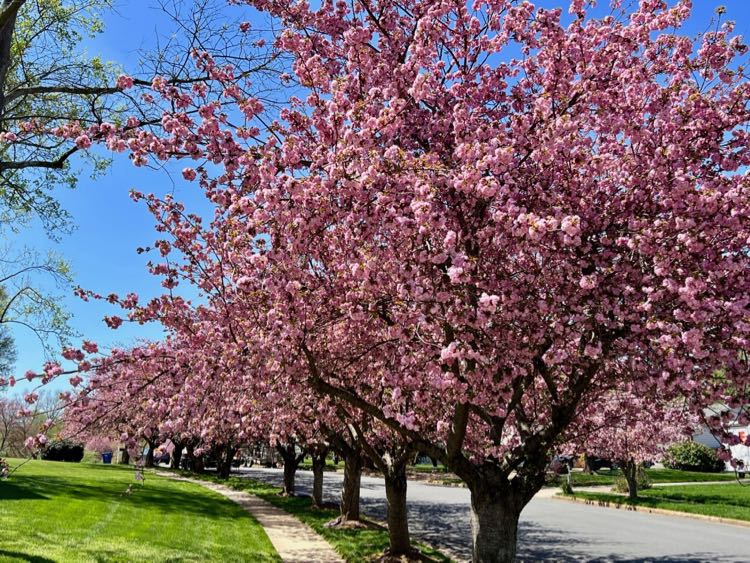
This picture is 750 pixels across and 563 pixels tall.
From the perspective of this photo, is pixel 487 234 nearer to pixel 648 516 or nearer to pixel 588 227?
pixel 588 227

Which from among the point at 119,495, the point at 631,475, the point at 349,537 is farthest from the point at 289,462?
the point at 631,475

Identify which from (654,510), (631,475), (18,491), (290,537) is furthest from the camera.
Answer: (631,475)

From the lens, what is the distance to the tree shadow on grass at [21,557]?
30.9 ft

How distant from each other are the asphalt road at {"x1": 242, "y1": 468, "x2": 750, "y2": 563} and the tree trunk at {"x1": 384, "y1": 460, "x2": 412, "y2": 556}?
1945 millimetres

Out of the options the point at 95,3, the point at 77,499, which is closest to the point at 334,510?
the point at 77,499

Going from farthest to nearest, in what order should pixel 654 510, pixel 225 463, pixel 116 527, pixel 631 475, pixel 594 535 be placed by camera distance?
pixel 225 463 → pixel 631 475 → pixel 654 510 → pixel 594 535 → pixel 116 527

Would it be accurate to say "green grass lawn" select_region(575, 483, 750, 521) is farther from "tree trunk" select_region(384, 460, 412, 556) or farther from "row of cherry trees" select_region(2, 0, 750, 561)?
"row of cherry trees" select_region(2, 0, 750, 561)

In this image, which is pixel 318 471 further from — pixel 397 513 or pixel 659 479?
pixel 659 479

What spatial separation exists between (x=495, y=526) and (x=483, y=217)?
418 centimetres

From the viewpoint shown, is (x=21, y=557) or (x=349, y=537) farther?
(x=349, y=537)

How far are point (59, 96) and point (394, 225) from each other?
9674mm

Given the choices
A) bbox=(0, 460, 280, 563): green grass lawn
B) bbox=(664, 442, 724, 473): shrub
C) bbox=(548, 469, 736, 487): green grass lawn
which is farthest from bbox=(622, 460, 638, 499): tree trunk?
bbox=(664, 442, 724, 473): shrub

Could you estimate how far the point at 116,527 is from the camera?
47.1 ft

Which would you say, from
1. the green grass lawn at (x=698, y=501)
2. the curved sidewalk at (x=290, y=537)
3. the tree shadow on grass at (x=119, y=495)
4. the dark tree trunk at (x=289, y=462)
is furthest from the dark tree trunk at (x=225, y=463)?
the green grass lawn at (x=698, y=501)
